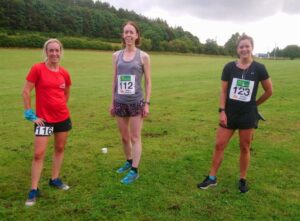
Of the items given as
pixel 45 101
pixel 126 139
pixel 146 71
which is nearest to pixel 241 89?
pixel 146 71

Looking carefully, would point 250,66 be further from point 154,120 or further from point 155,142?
point 154,120

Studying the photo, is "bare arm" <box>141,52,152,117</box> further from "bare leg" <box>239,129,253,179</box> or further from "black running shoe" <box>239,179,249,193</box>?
"black running shoe" <box>239,179,249,193</box>

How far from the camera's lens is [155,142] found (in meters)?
8.04

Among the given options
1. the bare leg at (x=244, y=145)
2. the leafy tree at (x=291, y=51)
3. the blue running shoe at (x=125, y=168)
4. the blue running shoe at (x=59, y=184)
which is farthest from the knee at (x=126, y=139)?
the leafy tree at (x=291, y=51)

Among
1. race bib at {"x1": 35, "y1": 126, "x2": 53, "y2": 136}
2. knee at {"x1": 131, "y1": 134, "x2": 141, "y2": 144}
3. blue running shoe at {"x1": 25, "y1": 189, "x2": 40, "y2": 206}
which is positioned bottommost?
blue running shoe at {"x1": 25, "y1": 189, "x2": 40, "y2": 206}

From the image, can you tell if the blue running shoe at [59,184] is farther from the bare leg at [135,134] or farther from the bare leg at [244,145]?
the bare leg at [244,145]

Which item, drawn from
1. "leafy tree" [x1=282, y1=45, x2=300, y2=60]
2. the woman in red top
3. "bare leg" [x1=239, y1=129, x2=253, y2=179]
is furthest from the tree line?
"bare leg" [x1=239, y1=129, x2=253, y2=179]

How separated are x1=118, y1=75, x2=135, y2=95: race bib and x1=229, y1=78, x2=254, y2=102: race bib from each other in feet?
5.12

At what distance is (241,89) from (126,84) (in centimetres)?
A: 180

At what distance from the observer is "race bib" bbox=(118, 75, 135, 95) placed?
5.40 metres

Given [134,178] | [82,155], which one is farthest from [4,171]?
[134,178]

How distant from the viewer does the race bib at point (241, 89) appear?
16.2 feet

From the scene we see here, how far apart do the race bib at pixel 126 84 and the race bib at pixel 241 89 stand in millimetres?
1560

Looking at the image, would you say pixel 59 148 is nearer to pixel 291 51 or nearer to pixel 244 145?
pixel 244 145
